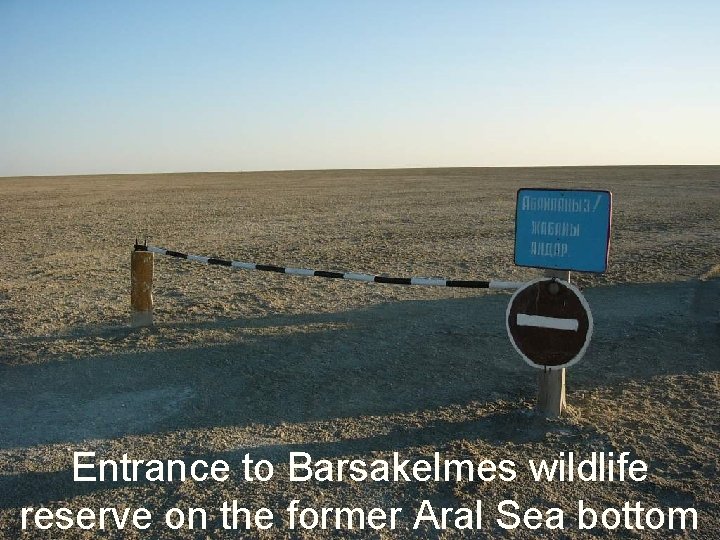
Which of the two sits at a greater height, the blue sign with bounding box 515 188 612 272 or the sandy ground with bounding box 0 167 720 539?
the blue sign with bounding box 515 188 612 272

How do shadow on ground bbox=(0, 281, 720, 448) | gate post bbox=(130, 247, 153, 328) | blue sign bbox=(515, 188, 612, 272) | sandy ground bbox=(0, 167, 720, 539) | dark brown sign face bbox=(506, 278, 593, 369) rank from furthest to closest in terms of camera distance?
gate post bbox=(130, 247, 153, 328) → shadow on ground bbox=(0, 281, 720, 448) → dark brown sign face bbox=(506, 278, 593, 369) → blue sign bbox=(515, 188, 612, 272) → sandy ground bbox=(0, 167, 720, 539)

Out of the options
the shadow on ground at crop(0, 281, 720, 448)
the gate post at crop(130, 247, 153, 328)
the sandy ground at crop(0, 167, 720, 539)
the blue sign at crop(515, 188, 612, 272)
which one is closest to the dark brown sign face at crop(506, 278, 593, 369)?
the blue sign at crop(515, 188, 612, 272)

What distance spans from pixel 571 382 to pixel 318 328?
8.90 ft

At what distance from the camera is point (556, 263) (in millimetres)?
4422

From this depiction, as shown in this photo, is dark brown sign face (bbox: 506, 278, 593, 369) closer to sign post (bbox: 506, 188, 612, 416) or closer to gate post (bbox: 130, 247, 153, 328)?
sign post (bbox: 506, 188, 612, 416)

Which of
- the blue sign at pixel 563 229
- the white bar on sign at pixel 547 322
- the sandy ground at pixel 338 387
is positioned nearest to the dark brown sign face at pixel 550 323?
the white bar on sign at pixel 547 322

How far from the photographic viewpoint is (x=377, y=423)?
470 centimetres

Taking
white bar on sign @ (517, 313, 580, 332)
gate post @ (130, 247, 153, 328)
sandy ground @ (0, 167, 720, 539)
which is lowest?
sandy ground @ (0, 167, 720, 539)

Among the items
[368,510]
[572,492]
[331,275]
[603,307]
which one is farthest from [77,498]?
[603,307]

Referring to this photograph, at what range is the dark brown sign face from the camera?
441 centimetres

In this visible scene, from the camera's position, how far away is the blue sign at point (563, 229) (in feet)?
14.0

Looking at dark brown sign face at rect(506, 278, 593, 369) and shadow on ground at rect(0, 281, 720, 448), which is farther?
shadow on ground at rect(0, 281, 720, 448)

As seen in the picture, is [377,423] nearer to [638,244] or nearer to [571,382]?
[571,382]

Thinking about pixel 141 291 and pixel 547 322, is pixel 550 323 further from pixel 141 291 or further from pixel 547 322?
pixel 141 291
